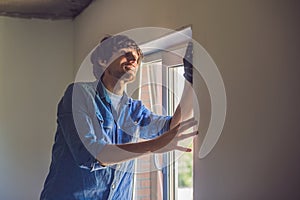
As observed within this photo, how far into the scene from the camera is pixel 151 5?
205cm

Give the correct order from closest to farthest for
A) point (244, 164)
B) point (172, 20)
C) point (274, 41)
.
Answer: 1. point (274, 41)
2. point (244, 164)
3. point (172, 20)

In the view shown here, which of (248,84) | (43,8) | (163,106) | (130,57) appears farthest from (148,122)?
(43,8)

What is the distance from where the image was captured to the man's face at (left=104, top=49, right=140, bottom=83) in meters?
1.83

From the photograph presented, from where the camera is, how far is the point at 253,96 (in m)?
1.31

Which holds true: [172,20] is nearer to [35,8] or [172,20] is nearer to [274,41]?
[274,41]

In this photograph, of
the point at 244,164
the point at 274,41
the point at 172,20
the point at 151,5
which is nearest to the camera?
the point at 274,41

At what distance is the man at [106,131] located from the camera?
5.17ft

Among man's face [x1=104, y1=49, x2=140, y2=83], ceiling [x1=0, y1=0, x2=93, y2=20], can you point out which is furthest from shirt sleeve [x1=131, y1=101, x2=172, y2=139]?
ceiling [x1=0, y1=0, x2=93, y2=20]

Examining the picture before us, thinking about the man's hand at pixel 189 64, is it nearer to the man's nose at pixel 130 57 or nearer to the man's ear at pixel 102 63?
the man's nose at pixel 130 57

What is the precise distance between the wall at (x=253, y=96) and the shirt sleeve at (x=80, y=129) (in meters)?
0.42

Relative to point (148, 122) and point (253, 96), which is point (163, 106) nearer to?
point (148, 122)

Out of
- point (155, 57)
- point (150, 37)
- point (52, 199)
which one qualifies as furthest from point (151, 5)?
point (52, 199)

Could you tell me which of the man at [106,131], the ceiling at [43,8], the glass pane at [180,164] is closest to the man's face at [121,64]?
the man at [106,131]

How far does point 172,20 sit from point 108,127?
0.56 m
